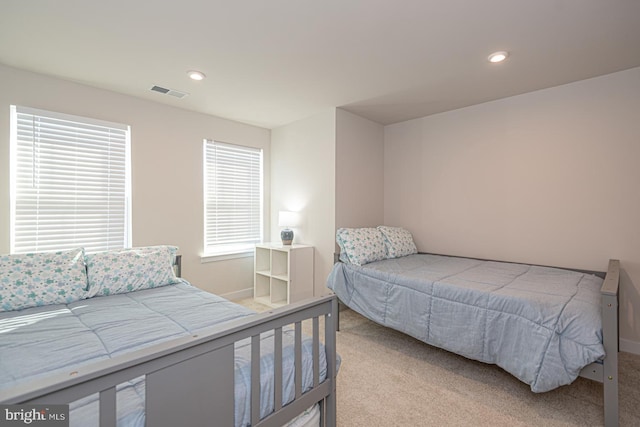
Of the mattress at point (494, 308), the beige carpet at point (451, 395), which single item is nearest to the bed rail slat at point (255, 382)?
the beige carpet at point (451, 395)

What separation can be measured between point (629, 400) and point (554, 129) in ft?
7.26

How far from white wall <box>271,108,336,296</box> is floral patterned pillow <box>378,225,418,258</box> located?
2.06 ft

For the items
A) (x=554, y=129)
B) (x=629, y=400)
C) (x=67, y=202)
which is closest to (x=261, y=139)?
(x=67, y=202)

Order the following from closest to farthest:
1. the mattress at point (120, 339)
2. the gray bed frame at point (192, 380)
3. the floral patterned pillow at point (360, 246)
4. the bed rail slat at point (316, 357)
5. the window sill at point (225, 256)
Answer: the gray bed frame at point (192, 380) < the mattress at point (120, 339) < the bed rail slat at point (316, 357) < the floral patterned pillow at point (360, 246) < the window sill at point (225, 256)

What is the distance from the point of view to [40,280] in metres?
2.02

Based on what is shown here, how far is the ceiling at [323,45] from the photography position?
5.70 feet

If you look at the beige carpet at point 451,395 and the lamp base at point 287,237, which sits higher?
the lamp base at point 287,237

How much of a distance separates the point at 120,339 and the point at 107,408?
81cm

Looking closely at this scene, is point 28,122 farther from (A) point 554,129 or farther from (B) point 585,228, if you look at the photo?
(B) point 585,228

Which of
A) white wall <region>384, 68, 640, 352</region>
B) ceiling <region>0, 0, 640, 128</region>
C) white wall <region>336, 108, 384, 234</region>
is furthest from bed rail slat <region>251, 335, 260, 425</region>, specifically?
white wall <region>384, 68, 640, 352</region>

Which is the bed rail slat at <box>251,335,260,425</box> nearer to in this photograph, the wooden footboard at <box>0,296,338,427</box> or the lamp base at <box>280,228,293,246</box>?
the wooden footboard at <box>0,296,338,427</box>

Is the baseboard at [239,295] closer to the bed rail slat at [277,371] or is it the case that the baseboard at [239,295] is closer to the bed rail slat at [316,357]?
the bed rail slat at [316,357]

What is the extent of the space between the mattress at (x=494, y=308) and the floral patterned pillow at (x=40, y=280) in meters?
2.14

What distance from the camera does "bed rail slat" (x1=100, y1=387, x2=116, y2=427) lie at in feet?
2.65
